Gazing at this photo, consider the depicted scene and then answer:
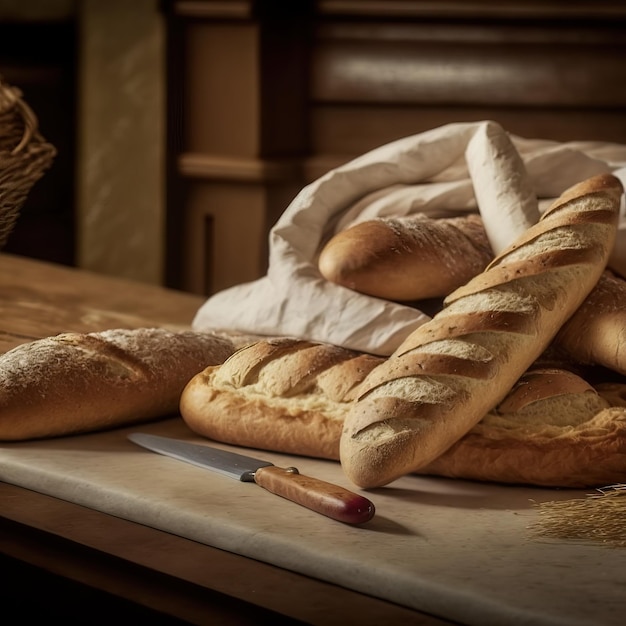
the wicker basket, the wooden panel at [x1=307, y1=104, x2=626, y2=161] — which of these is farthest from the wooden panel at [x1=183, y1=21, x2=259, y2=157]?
the wicker basket

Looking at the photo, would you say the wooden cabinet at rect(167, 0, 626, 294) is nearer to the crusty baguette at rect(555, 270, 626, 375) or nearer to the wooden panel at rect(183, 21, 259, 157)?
the wooden panel at rect(183, 21, 259, 157)

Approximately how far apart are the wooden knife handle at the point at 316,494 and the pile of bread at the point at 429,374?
5cm

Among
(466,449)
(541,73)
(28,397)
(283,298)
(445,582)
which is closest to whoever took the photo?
(445,582)

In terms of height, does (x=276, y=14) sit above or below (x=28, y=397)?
above

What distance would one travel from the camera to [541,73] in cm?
294

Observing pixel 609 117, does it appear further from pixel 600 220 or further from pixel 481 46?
pixel 600 220

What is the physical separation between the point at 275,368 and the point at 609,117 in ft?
6.56

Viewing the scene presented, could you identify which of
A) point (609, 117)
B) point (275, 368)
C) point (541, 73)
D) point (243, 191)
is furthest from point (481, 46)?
point (275, 368)

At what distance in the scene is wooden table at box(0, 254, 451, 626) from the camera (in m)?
0.82

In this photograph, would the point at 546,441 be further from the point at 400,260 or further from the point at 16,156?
the point at 16,156

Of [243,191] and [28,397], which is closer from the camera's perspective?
[28,397]

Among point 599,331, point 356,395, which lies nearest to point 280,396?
point 356,395

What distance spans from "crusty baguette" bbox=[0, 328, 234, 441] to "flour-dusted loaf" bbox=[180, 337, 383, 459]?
0.17 feet

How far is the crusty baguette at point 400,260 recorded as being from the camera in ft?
4.20
